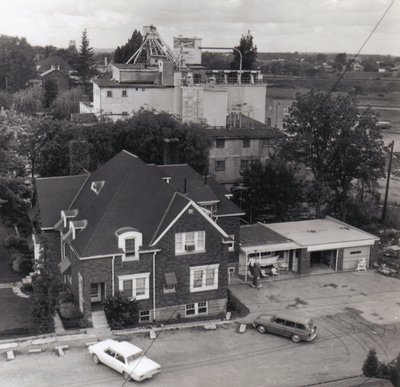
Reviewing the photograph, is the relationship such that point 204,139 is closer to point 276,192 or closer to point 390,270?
point 276,192

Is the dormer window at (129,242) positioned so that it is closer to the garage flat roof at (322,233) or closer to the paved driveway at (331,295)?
the paved driveway at (331,295)

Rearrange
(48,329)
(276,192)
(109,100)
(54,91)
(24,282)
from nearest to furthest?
(48,329) < (24,282) < (276,192) < (109,100) < (54,91)

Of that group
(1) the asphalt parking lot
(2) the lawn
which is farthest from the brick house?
(2) the lawn

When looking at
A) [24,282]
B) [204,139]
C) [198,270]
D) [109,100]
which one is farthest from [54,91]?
[198,270]

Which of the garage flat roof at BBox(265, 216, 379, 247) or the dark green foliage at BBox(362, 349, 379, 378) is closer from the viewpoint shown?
the dark green foliage at BBox(362, 349, 379, 378)

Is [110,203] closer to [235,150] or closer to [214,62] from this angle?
[235,150]

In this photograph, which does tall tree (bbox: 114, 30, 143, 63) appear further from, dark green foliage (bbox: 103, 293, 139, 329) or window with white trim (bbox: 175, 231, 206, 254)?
dark green foliage (bbox: 103, 293, 139, 329)

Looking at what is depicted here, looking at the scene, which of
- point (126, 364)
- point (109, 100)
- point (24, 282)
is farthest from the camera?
point (109, 100)
